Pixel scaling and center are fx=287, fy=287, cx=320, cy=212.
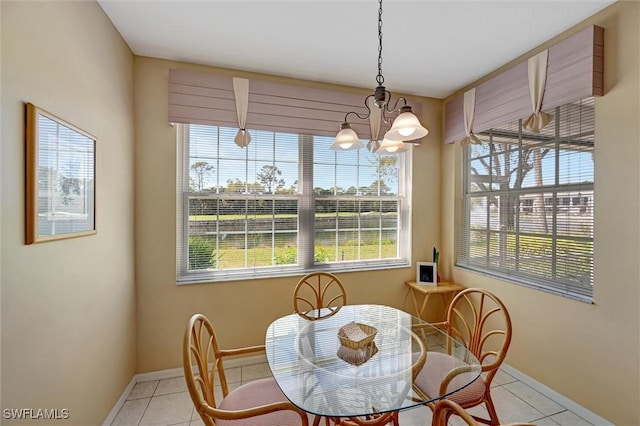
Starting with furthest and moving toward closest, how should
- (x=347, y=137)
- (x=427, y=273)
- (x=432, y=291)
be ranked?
(x=427, y=273) → (x=432, y=291) → (x=347, y=137)

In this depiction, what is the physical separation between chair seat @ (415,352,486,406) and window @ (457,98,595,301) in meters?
1.16

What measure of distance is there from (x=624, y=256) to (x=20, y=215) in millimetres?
3156

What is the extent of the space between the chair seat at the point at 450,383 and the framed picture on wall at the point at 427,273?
147 centimetres

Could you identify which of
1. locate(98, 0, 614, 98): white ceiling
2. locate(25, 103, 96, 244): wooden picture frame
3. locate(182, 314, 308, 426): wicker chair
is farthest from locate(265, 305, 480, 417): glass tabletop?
locate(98, 0, 614, 98): white ceiling

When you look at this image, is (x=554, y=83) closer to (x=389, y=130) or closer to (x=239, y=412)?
(x=389, y=130)

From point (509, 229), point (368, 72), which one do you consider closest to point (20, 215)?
point (368, 72)

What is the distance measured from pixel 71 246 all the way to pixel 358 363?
5.25 feet

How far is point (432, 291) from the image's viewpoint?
2875 millimetres

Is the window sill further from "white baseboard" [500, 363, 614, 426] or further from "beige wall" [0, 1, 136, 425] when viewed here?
"white baseboard" [500, 363, 614, 426]

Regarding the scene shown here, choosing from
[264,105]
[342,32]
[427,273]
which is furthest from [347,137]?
[427,273]

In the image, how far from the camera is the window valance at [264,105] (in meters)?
2.42

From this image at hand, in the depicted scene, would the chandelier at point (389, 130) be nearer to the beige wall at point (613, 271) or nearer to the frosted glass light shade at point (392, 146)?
the frosted glass light shade at point (392, 146)

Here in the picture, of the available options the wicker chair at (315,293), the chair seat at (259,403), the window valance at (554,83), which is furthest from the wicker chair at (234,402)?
the window valance at (554,83)

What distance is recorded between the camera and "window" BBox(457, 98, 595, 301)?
205 centimetres
